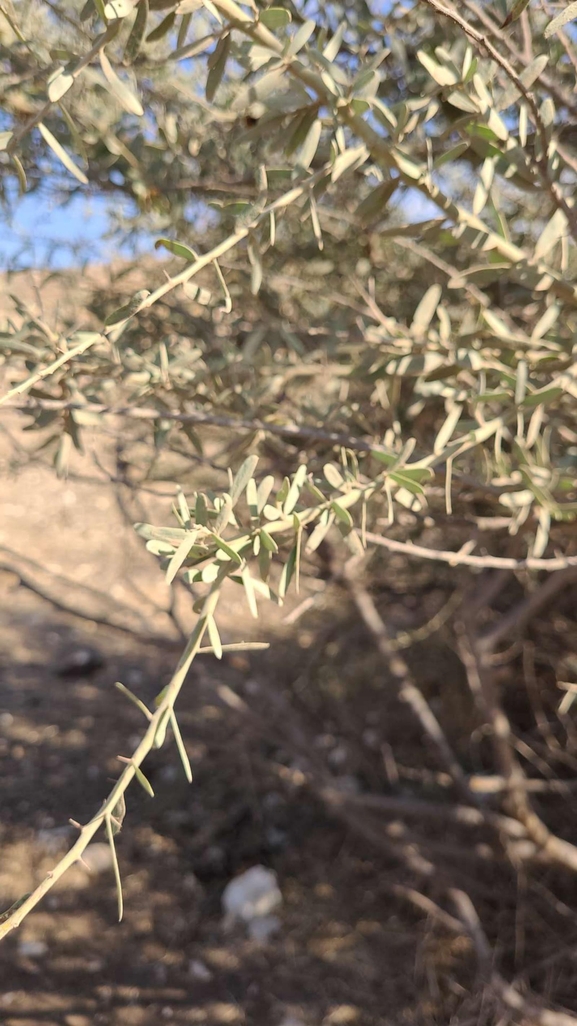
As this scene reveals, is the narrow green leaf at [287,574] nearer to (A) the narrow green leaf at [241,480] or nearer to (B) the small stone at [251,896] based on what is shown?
(A) the narrow green leaf at [241,480]

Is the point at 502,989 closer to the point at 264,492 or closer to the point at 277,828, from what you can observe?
the point at 277,828

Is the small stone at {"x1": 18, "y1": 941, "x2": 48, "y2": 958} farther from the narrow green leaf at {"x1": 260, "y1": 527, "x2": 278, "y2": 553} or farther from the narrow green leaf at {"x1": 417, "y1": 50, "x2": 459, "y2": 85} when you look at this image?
the narrow green leaf at {"x1": 417, "y1": 50, "x2": 459, "y2": 85}

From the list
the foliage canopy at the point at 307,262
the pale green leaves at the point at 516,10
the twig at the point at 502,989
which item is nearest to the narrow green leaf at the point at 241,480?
the foliage canopy at the point at 307,262

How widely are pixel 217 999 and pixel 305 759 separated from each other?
1.37 feet

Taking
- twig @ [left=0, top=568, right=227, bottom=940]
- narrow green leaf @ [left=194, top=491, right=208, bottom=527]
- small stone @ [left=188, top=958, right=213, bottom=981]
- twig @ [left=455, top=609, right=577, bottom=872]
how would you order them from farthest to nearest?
small stone @ [left=188, top=958, right=213, bottom=981] → twig @ [left=455, top=609, right=577, bottom=872] → narrow green leaf @ [left=194, top=491, right=208, bottom=527] → twig @ [left=0, top=568, right=227, bottom=940]

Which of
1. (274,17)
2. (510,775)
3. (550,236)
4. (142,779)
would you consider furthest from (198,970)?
(274,17)

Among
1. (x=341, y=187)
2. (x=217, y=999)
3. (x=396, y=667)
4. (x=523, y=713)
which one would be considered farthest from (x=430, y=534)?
(x=217, y=999)

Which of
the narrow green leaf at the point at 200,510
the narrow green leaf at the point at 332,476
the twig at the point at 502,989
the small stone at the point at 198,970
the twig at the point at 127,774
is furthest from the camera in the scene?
the small stone at the point at 198,970

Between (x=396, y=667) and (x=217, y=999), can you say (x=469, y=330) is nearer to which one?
(x=396, y=667)

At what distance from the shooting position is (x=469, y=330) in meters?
0.69

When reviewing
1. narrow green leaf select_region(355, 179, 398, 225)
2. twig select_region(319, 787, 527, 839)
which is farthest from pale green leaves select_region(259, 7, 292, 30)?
twig select_region(319, 787, 527, 839)

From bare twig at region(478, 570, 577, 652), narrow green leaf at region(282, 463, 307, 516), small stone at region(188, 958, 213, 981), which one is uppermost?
narrow green leaf at region(282, 463, 307, 516)

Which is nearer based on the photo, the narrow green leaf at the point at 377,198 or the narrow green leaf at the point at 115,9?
the narrow green leaf at the point at 115,9

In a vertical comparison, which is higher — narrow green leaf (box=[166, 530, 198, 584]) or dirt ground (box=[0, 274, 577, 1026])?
narrow green leaf (box=[166, 530, 198, 584])
